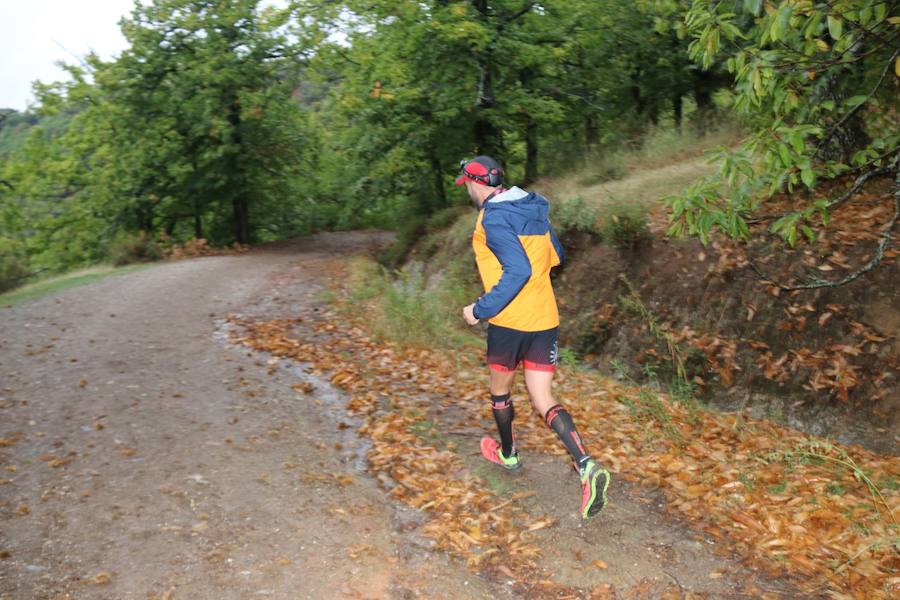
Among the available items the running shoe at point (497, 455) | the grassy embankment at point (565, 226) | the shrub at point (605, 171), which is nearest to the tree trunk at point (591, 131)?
the grassy embankment at point (565, 226)

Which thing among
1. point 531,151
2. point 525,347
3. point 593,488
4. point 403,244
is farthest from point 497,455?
point 531,151

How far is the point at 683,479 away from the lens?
532 centimetres

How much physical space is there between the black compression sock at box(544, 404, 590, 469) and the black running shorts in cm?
30

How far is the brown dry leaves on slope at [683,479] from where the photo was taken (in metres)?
4.25

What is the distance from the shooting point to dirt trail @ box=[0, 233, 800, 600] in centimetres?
409

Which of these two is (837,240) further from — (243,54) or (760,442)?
(243,54)

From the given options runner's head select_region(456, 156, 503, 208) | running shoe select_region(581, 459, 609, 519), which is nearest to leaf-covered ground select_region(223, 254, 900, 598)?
running shoe select_region(581, 459, 609, 519)

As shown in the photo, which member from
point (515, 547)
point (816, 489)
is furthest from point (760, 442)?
point (515, 547)

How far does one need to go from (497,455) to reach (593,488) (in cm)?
117

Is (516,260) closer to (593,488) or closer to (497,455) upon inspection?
(593,488)

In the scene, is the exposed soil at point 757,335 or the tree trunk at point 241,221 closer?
the exposed soil at point 757,335

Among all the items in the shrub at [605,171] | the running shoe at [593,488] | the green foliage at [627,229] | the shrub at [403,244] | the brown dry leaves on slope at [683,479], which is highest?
the shrub at [605,171]

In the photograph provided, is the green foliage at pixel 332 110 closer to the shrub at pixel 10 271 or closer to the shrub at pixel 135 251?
the shrub at pixel 135 251

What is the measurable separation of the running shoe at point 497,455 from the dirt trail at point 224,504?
12cm
